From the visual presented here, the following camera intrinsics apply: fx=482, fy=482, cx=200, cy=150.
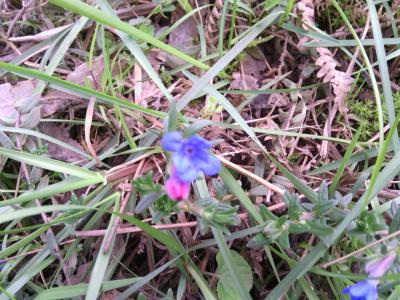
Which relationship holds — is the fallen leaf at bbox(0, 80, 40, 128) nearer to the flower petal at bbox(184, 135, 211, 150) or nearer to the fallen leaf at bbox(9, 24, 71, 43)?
the fallen leaf at bbox(9, 24, 71, 43)

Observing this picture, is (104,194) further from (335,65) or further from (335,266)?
(335,65)

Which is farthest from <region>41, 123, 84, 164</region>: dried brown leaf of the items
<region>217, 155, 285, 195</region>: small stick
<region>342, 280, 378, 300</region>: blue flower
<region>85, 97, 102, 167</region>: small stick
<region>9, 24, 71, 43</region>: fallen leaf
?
<region>342, 280, 378, 300</region>: blue flower

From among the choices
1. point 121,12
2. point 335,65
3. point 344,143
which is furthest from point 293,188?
point 121,12

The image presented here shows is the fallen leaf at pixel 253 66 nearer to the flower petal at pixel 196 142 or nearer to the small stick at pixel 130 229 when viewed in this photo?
the small stick at pixel 130 229

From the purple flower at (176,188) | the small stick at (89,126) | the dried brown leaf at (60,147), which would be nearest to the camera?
the purple flower at (176,188)

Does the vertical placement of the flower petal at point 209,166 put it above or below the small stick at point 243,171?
above

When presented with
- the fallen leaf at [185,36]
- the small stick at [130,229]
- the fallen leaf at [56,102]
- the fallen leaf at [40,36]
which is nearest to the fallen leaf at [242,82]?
the fallen leaf at [185,36]
